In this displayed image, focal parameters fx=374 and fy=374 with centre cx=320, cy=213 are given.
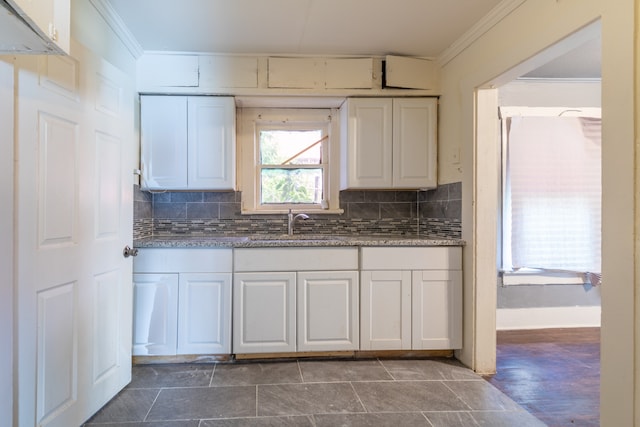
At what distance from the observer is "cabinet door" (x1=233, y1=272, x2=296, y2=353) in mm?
2533

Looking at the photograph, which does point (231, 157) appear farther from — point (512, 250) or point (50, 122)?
point (512, 250)

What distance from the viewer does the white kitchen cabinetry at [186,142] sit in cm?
276

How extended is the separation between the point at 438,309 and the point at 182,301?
1.76m

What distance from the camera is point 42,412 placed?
154 centimetres

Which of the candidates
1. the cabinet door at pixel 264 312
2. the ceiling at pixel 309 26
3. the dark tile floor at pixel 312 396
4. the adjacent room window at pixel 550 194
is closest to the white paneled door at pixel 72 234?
the dark tile floor at pixel 312 396

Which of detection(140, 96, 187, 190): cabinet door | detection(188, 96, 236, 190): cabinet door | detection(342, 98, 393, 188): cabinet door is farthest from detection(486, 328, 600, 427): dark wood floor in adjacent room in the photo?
detection(140, 96, 187, 190): cabinet door

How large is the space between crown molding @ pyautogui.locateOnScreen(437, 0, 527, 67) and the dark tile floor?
2175mm

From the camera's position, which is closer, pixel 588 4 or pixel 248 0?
pixel 588 4

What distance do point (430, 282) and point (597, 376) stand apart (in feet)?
3.84

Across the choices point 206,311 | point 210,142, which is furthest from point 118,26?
point 206,311

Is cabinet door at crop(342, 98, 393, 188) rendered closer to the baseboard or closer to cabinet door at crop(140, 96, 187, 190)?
cabinet door at crop(140, 96, 187, 190)

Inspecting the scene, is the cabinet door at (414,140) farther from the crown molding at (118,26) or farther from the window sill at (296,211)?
the crown molding at (118,26)

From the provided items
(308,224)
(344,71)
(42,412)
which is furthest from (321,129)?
(42,412)

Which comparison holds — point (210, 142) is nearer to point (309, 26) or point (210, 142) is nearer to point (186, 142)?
point (186, 142)
